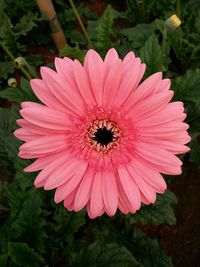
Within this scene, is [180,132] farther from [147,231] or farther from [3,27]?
[3,27]

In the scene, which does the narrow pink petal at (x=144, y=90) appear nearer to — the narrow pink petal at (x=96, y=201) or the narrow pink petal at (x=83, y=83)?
the narrow pink petal at (x=83, y=83)

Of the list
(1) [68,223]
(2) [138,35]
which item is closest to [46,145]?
(1) [68,223]

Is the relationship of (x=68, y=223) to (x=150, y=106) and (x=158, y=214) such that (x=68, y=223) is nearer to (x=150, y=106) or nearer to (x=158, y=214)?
(x=158, y=214)

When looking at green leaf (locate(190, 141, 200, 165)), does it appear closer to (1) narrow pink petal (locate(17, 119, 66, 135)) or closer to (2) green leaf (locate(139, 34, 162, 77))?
(2) green leaf (locate(139, 34, 162, 77))

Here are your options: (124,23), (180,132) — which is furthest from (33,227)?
(124,23)

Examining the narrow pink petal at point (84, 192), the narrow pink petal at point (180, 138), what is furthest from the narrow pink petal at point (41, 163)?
the narrow pink petal at point (180, 138)

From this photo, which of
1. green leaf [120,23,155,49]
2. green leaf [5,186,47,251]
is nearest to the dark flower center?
green leaf [5,186,47,251]
